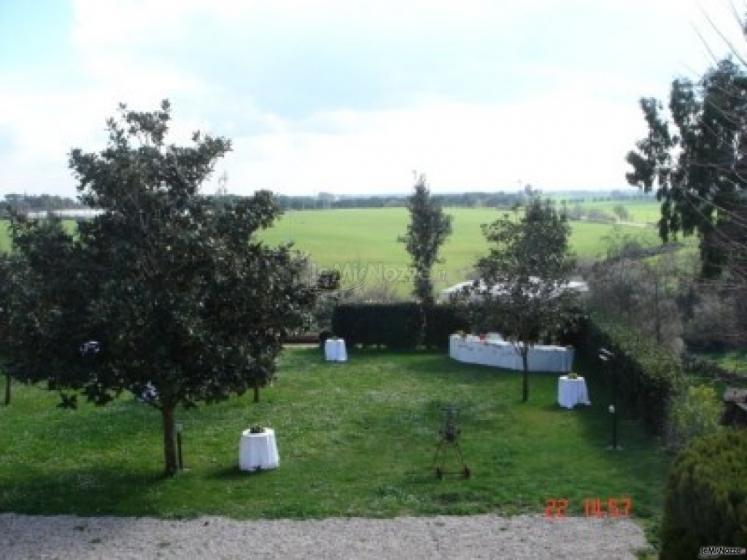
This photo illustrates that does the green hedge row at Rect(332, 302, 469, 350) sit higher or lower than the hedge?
lower

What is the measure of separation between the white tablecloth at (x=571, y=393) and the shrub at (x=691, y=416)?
14.0 ft

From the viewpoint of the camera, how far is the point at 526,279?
67.0 ft

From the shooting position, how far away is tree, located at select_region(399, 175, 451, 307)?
36562 millimetres

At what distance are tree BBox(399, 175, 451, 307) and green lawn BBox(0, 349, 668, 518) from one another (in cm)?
1339

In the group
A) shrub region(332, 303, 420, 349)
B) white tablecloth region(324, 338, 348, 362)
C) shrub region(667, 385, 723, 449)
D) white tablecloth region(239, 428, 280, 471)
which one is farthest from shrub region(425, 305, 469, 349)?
white tablecloth region(239, 428, 280, 471)

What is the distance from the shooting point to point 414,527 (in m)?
11.3

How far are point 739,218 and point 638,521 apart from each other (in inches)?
201

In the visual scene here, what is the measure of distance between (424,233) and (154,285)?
24764 millimetres

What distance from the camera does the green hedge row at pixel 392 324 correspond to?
3139cm

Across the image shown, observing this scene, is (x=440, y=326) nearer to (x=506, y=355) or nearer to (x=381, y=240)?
(x=506, y=355)

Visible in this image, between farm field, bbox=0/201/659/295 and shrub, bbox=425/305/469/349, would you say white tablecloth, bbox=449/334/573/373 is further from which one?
farm field, bbox=0/201/659/295

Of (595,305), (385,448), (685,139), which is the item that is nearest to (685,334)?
(595,305)

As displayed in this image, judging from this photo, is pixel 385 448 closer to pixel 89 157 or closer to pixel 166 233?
pixel 166 233
